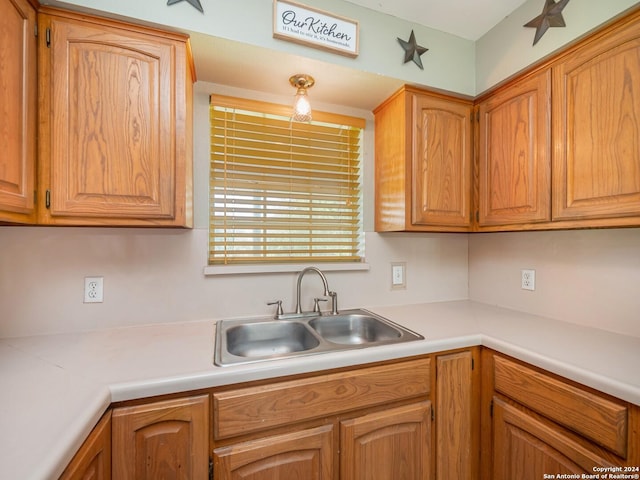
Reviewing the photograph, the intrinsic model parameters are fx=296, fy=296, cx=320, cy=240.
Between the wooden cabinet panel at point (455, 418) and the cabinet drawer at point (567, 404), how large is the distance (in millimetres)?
125

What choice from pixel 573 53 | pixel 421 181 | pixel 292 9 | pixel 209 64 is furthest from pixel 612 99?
pixel 209 64

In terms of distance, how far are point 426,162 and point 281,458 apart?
139cm

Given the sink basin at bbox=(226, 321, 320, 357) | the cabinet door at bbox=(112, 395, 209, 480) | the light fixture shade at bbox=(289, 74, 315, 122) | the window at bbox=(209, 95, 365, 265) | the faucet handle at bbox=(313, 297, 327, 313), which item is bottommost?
the cabinet door at bbox=(112, 395, 209, 480)

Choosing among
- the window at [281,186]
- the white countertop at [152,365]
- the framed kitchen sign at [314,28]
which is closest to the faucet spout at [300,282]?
the window at [281,186]

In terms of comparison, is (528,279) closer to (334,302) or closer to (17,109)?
(334,302)

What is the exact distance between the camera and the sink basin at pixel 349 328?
149cm

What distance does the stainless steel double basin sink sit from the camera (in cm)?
131

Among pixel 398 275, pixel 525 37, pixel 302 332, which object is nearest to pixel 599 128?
pixel 525 37

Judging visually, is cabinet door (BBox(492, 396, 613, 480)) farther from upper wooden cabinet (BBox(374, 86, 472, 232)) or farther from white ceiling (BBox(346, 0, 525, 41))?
white ceiling (BBox(346, 0, 525, 41))

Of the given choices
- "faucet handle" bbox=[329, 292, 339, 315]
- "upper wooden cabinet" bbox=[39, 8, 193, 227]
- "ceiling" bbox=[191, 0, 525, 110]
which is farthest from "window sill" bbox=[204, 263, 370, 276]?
"ceiling" bbox=[191, 0, 525, 110]

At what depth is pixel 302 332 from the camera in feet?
4.63

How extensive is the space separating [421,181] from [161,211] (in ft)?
3.88

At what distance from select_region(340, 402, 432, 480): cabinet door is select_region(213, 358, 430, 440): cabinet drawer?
6 cm

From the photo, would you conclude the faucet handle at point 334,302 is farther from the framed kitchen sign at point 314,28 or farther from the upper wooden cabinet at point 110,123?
the framed kitchen sign at point 314,28
